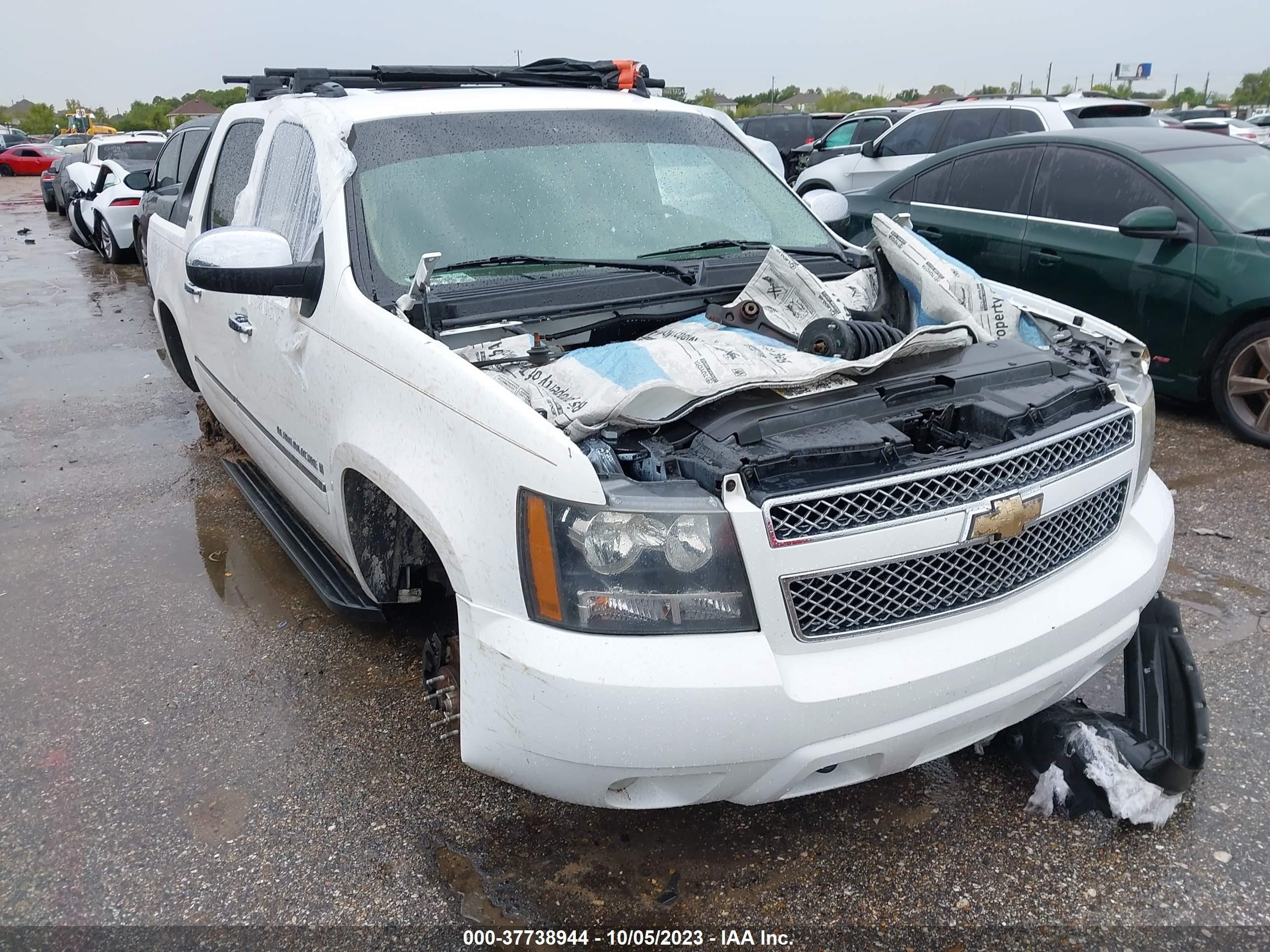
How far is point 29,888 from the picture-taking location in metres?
2.43

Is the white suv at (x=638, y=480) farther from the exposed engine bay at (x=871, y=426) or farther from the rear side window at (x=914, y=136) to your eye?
the rear side window at (x=914, y=136)

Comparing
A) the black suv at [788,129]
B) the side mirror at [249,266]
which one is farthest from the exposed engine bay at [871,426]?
the black suv at [788,129]

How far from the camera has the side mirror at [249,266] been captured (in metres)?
2.76

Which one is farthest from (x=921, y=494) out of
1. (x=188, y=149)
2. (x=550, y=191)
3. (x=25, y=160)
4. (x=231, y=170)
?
(x=25, y=160)

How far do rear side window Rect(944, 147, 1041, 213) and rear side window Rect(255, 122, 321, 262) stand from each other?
177 inches

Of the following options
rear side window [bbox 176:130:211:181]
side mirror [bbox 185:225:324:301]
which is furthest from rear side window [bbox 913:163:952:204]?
rear side window [bbox 176:130:211:181]

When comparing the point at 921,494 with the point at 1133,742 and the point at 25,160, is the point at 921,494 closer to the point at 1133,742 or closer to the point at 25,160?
the point at 1133,742

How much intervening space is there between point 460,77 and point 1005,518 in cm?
295

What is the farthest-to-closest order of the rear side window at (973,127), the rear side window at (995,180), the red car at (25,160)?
the red car at (25,160), the rear side window at (973,127), the rear side window at (995,180)

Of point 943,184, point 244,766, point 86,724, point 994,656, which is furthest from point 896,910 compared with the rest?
point 943,184

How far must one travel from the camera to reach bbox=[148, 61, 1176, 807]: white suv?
2.00m

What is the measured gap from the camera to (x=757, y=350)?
2.53m

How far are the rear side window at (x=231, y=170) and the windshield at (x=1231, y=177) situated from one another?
4.74 m

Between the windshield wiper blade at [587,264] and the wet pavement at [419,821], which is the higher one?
the windshield wiper blade at [587,264]
